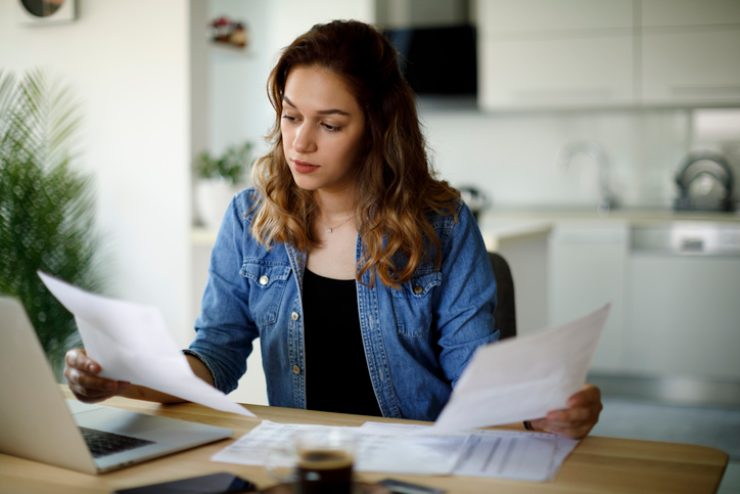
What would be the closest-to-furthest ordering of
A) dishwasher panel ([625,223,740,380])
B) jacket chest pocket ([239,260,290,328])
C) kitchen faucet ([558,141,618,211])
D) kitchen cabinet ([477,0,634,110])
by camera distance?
jacket chest pocket ([239,260,290,328]), dishwasher panel ([625,223,740,380]), kitchen cabinet ([477,0,634,110]), kitchen faucet ([558,141,618,211])

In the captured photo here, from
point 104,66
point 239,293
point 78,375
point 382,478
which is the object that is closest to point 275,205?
point 239,293

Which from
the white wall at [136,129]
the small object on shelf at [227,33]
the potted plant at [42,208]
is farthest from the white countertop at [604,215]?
the potted plant at [42,208]

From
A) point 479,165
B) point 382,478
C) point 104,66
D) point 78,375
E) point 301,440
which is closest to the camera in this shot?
point 301,440

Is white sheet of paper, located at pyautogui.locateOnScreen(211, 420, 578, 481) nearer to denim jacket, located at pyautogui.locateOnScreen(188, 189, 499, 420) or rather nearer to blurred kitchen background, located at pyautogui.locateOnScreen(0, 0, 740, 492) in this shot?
denim jacket, located at pyautogui.locateOnScreen(188, 189, 499, 420)

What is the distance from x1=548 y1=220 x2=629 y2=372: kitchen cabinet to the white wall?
2.21 m

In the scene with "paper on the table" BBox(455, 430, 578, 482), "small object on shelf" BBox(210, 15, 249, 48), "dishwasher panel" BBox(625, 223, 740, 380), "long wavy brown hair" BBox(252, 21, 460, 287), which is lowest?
"dishwasher panel" BBox(625, 223, 740, 380)

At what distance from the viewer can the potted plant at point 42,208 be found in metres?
3.20

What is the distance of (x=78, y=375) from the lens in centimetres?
133

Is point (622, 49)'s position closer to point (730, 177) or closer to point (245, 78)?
point (730, 177)

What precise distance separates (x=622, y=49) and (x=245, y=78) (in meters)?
2.30

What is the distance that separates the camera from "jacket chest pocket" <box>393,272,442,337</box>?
5.31 feet

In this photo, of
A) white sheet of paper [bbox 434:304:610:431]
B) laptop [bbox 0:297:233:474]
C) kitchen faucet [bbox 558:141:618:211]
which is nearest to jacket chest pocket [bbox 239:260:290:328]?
laptop [bbox 0:297:233:474]

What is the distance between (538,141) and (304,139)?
4.06 m

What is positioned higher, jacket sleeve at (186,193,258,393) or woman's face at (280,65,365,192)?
woman's face at (280,65,365,192)
